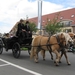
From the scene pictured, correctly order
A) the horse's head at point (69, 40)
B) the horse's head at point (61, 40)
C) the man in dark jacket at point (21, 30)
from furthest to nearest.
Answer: the man in dark jacket at point (21, 30) → the horse's head at point (61, 40) → the horse's head at point (69, 40)

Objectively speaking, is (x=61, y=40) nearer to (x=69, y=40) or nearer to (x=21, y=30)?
(x=69, y=40)

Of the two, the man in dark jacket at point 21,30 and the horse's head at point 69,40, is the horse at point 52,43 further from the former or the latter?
the man in dark jacket at point 21,30

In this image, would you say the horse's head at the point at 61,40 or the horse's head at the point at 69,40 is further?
the horse's head at the point at 61,40

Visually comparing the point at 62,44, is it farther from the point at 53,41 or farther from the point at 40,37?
the point at 40,37

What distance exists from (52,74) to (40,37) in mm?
3323

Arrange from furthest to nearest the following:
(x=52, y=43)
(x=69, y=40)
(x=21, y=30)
→ (x=21, y=30) < (x=52, y=43) < (x=69, y=40)

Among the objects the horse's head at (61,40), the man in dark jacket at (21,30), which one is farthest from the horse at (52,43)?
the man in dark jacket at (21,30)

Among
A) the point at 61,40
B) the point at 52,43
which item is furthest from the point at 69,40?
the point at 52,43

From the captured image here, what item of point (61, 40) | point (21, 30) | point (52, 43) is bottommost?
point (52, 43)

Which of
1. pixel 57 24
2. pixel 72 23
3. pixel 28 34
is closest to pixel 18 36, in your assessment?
pixel 28 34

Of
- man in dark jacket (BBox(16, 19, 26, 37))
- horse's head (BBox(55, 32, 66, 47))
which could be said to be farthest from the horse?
man in dark jacket (BBox(16, 19, 26, 37))

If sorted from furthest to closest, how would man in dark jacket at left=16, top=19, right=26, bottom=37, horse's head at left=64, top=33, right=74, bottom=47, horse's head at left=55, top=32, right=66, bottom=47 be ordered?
1. man in dark jacket at left=16, top=19, right=26, bottom=37
2. horse's head at left=55, top=32, right=66, bottom=47
3. horse's head at left=64, top=33, right=74, bottom=47

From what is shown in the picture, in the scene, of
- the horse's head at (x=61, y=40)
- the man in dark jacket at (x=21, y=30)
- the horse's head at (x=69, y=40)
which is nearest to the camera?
the horse's head at (x=69, y=40)

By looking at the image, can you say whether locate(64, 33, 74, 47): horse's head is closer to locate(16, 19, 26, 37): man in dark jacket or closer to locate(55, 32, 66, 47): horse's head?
locate(55, 32, 66, 47): horse's head
